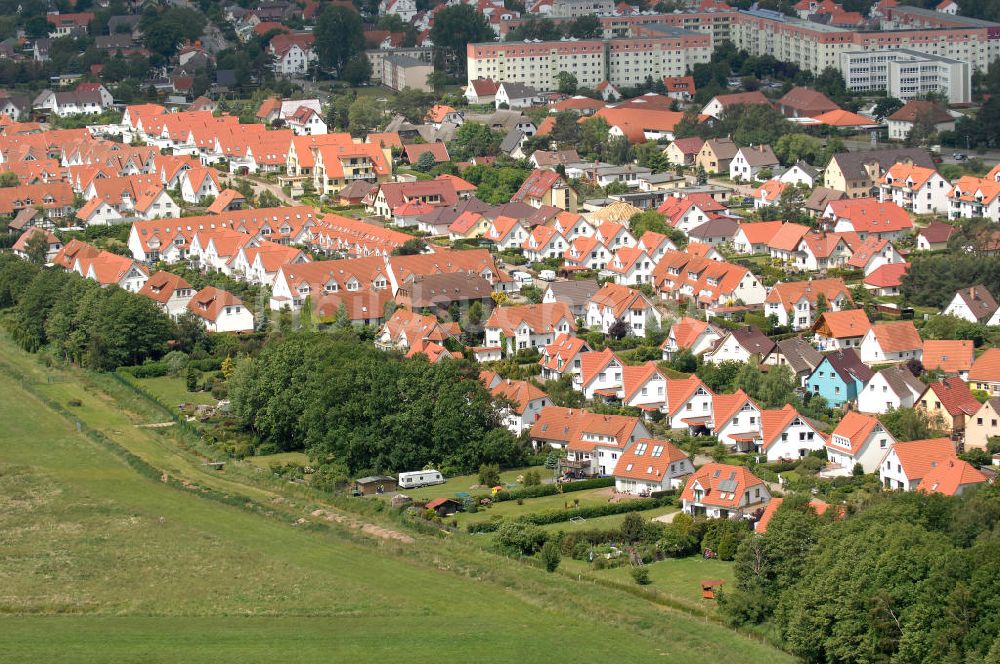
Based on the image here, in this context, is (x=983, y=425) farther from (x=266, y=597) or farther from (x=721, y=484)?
(x=266, y=597)

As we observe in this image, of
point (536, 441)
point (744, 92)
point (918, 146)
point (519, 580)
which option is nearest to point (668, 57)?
point (744, 92)

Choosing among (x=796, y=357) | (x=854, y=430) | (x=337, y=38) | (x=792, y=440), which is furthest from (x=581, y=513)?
(x=337, y=38)

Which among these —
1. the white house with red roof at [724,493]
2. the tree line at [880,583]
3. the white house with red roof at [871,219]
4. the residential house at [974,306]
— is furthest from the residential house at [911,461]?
the white house with red roof at [871,219]

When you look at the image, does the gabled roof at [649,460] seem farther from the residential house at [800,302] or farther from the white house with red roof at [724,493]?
the residential house at [800,302]

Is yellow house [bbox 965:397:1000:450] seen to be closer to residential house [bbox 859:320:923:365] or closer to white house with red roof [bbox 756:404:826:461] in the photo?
white house with red roof [bbox 756:404:826:461]

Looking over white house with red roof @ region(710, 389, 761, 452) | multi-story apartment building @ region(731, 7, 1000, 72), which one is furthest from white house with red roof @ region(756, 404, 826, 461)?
multi-story apartment building @ region(731, 7, 1000, 72)

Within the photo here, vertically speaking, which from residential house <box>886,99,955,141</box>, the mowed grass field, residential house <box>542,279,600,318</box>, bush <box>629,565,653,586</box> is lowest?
the mowed grass field
